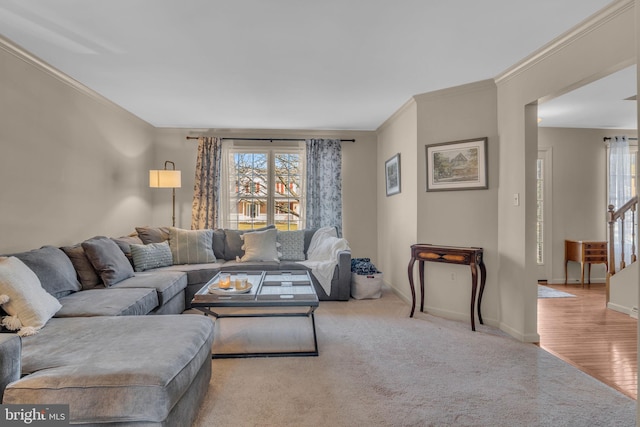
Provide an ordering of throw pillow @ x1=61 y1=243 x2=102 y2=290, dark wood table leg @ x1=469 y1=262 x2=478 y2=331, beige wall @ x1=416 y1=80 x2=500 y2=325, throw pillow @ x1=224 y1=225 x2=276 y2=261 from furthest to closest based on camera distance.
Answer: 1. throw pillow @ x1=224 y1=225 x2=276 y2=261
2. beige wall @ x1=416 y1=80 x2=500 y2=325
3. dark wood table leg @ x1=469 y1=262 x2=478 y2=331
4. throw pillow @ x1=61 y1=243 x2=102 y2=290

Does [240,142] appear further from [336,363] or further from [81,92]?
[336,363]

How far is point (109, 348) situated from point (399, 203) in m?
3.72

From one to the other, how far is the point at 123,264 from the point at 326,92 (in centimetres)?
277

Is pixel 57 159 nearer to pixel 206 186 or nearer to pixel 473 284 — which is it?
pixel 206 186

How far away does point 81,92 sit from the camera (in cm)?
379

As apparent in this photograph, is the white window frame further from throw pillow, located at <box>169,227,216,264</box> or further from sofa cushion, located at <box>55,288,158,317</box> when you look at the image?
sofa cushion, located at <box>55,288,158,317</box>

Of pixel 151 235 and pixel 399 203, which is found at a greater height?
pixel 399 203

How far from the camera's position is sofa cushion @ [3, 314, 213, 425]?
4.82 ft

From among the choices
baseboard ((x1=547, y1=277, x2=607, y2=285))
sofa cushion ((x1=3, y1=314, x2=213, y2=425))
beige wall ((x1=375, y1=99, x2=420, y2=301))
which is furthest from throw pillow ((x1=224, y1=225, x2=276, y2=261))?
baseboard ((x1=547, y1=277, x2=607, y2=285))

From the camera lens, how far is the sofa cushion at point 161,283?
10.6ft

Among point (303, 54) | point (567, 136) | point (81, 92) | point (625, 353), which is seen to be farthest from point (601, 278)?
point (81, 92)

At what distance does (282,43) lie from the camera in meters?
2.75

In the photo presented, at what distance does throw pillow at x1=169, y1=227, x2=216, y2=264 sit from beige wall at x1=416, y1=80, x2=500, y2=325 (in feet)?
9.00

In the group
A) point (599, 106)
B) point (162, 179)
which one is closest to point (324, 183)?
point (162, 179)
